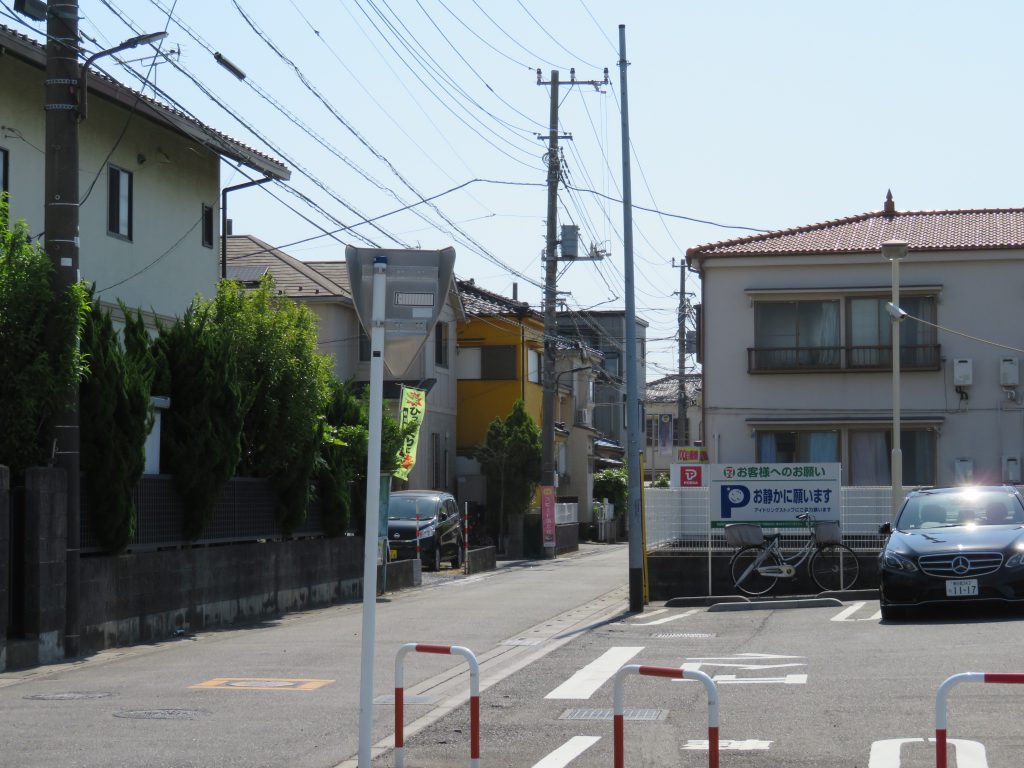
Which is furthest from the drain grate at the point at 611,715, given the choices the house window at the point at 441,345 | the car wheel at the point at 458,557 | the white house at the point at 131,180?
the house window at the point at 441,345

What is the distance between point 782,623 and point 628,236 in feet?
21.2

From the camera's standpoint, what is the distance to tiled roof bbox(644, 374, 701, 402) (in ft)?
266

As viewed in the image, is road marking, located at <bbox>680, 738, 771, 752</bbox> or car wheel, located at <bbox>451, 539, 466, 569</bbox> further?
car wheel, located at <bbox>451, 539, 466, 569</bbox>

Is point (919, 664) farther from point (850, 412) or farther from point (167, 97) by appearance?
point (850, 412)

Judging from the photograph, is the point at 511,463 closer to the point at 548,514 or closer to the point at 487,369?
the point at 548,514

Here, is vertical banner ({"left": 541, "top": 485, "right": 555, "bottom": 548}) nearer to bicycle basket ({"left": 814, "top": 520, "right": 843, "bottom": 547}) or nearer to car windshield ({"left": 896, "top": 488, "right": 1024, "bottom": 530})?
bicycle basket ({"left": 814, "top": 520, "right": 843, "bottom": 547})

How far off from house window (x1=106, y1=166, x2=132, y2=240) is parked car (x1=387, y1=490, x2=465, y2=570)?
29.7ft

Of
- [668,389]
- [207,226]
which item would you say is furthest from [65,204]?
[668,389]

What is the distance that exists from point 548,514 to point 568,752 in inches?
1158

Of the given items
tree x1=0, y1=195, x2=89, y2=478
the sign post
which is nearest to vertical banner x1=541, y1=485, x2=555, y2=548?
tree x1=0, y1=195, x2=89, y2=478

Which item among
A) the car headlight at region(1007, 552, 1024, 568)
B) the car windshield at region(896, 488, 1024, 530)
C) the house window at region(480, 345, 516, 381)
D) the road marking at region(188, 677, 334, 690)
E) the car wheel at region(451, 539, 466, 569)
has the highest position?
the house window at region(480, 345, 516, 381)

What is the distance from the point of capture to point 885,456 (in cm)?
2855

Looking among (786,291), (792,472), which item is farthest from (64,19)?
(786,291)

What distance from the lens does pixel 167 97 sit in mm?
14602
